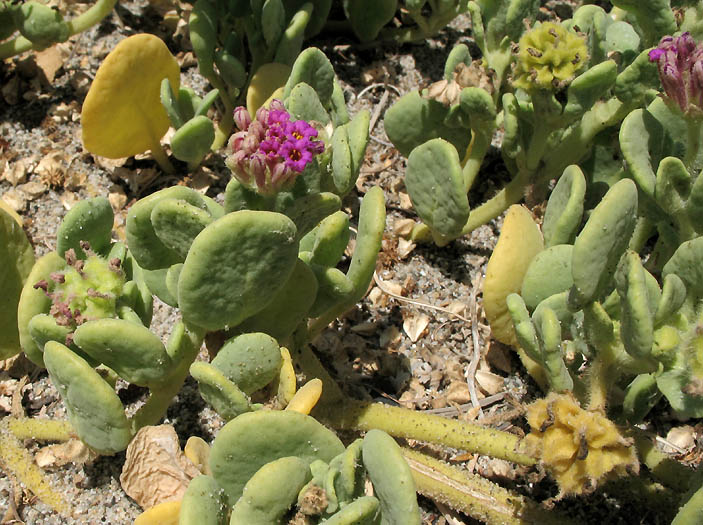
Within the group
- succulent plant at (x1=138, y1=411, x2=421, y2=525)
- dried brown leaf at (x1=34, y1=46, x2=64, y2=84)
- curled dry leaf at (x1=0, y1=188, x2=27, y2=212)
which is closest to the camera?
succulent plant at (x1=138, y1=411, x2=421, y2=525)

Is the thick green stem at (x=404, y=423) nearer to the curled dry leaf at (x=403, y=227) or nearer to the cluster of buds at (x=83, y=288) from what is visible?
the cluster of buds at (x=83, y=288)

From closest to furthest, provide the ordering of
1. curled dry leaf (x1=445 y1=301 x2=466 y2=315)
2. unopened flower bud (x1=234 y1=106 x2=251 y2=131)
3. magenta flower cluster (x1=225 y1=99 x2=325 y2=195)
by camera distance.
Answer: magenta flower cluster (x1=225 y1=99 x2=325 y2=195) < unopened flower bud (x1=234 y1=106 x2=251 y2=131) < curled dry leaf (x1=445 y1=301 x2=466 y2=315)

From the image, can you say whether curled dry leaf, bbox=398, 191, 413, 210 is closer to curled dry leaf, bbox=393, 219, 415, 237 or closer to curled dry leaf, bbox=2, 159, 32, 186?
curled dry leaf, bbox=393, 219, 415, 237

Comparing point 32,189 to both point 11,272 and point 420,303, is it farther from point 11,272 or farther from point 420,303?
point 420,303

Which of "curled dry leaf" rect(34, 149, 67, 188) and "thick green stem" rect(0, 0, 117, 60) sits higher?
"thick green stem" rect(0, 0, 117, 60)

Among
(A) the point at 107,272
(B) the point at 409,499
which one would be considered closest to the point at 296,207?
(A) the point at 107,272

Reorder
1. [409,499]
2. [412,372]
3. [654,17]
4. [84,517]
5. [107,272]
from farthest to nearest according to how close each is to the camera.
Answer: [412,372]
[654,17]
[84,517]
[107,272]
[409,499]

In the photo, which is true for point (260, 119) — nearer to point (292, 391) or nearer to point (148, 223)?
point (148, 223)

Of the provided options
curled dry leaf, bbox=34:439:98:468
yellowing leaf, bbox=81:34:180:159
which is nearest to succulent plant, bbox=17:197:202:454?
curled dry leaf, bbox=34:439:98:468
